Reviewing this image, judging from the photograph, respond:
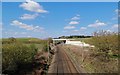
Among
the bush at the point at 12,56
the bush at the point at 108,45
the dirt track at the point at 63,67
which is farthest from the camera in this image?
the bush at the point at 108,45

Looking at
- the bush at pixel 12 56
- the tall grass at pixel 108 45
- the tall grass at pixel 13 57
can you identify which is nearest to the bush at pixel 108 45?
the tall grass at pixel 108 45

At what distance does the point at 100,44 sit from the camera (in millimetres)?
52281

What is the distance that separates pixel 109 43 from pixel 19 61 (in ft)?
71.8

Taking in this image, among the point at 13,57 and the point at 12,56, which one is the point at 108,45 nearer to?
the point at 13,57

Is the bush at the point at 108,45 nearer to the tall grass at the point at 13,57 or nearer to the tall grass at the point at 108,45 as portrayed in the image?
the tall grass at the point at 108,45

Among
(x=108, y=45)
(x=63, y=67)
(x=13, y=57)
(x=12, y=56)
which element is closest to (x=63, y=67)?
(x=63, y=67)

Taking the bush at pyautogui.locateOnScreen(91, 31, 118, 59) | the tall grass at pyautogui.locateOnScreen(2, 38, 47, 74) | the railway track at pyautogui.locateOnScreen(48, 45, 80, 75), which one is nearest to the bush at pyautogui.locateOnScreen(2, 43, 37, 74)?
the tall grass at pyautogui.locateOnScreen(2, 38, 47, 74)

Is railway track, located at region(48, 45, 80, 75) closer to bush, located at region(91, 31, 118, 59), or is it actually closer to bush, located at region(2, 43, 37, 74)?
bush, located at region(2, 43, 37, 74)

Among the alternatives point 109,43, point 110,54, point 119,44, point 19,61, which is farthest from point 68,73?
point 110,54

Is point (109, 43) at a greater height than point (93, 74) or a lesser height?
greater

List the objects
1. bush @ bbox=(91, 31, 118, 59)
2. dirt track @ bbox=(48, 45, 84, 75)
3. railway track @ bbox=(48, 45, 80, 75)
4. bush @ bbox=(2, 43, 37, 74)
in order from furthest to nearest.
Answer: bush @ bbox=(91, 31, 118, 59), dirt track @ bbox=(48, 45, 84, 75), railway track @ bbox=(48, 45, 80, 75), bush @ bbox=(2, 43, 37, 74)

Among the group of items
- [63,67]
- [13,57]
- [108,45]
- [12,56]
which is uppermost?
[108,45]

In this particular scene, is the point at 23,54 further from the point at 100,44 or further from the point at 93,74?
the point at 100,44

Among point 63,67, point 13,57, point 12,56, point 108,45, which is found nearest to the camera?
point 12,56
